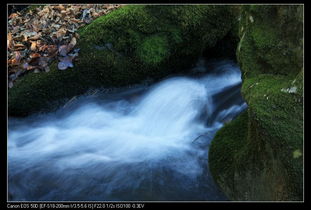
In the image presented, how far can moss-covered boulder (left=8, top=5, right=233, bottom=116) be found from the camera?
498 cm

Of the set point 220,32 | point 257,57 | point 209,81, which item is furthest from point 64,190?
point 220,32

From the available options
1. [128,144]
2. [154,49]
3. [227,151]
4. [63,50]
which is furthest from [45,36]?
[227,151]

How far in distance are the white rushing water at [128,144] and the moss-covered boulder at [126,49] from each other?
0.87 ft

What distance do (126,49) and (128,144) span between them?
1683 millimetres

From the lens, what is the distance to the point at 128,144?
4.47 meters

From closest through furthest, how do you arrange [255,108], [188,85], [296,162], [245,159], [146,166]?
[296,162] < [255,108] < [245,159] < [146,166] < [188,85]

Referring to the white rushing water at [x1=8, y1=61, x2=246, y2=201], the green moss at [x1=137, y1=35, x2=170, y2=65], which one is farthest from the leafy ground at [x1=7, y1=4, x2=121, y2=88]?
the green moss at [x1=137, y1=35, x2=170, y2=65]

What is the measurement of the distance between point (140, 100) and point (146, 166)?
1.68 meters

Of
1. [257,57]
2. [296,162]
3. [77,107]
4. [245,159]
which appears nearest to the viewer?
[296,162]

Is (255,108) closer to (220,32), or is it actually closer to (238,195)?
(238,195)

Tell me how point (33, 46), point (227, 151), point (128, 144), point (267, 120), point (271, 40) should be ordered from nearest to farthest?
point (267, 120) < point (271, 40) < point (227, 151) < point (128, 144) < point (33, 46)

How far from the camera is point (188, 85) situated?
5.80 meters

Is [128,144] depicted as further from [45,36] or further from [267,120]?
[45,36]

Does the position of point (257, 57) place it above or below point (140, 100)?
above
